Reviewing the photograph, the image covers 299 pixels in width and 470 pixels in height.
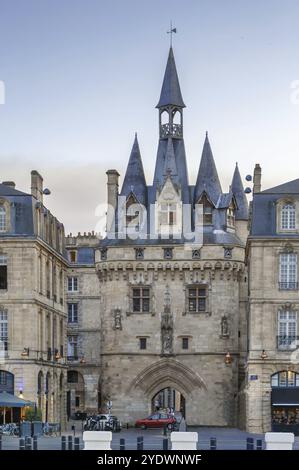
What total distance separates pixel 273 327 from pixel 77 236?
128 ft

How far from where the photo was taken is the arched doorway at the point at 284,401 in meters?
71.3

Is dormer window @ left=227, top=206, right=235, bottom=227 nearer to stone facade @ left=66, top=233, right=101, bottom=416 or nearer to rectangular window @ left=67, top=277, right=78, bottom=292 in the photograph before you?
stone facade @ left=66, top=233, right=101, bottom=416

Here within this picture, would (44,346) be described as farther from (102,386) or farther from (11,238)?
(102,386)

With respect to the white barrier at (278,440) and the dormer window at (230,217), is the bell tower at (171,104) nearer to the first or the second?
the dormer window at (230,217)

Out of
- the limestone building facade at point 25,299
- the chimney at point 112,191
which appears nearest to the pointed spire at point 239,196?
the chimney at point 112,191

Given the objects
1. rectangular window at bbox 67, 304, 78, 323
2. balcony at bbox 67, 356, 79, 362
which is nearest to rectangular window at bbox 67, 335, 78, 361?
balcony at bbox 67, 356, 79, 362

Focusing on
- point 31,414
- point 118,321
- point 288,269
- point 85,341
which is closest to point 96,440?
A: point 31,414

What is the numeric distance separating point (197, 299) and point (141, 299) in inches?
148

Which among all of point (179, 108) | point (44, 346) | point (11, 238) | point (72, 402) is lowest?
point (72, 402)

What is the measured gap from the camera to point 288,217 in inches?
2881

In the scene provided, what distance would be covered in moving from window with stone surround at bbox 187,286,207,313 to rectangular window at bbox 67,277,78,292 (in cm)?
1834

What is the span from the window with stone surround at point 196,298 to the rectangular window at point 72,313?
1796 cm

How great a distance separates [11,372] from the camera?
71062mm
